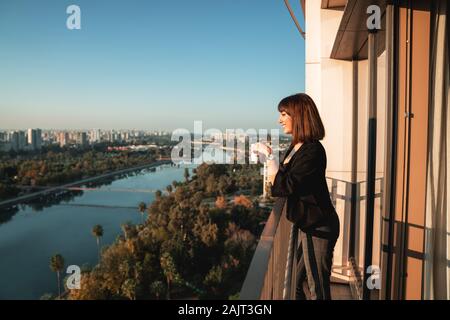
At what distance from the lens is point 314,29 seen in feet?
9.50

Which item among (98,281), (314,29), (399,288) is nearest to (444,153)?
(399,288)

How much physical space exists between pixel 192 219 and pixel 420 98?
26.9 meters

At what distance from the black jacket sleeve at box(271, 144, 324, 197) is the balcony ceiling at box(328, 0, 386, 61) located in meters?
0.80

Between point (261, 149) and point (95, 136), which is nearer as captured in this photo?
point (261, 149)

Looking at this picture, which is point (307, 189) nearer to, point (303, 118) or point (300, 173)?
point (300, 173)

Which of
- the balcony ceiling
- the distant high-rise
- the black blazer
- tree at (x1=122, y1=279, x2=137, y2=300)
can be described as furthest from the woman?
the distant high-rise

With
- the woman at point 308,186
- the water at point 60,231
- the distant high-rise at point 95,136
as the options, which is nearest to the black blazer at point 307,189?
the woman at point 308,186

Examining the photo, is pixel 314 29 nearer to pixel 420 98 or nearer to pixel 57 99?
pixel 420 98

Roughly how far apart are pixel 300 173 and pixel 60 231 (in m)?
34.6

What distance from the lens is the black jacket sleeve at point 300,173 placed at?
44.3 inches

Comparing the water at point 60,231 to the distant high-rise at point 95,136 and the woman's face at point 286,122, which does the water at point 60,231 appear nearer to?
the distant high-rise at point 95,136

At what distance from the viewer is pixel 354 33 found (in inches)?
75.7

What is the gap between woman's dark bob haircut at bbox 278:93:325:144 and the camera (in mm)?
1192

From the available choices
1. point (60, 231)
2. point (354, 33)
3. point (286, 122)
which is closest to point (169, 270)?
point (60, 231)
